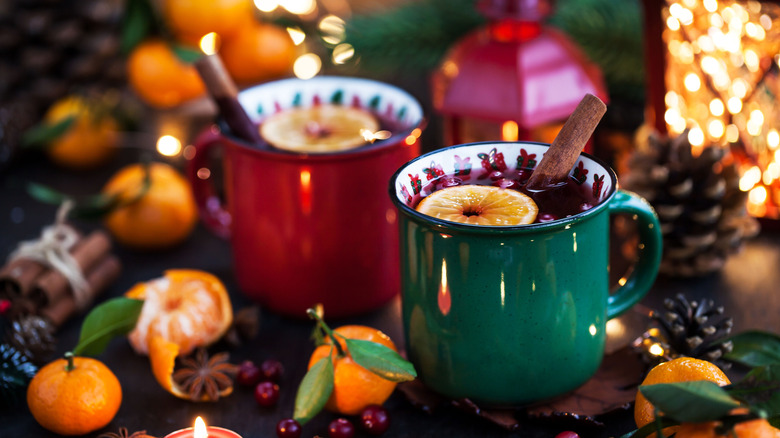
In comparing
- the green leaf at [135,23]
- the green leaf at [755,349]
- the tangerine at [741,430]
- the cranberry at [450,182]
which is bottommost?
the green leaf at [755,349]

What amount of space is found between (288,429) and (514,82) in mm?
486

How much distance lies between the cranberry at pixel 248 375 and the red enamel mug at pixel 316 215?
11cm

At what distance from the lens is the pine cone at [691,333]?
0.72 m

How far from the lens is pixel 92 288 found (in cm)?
92

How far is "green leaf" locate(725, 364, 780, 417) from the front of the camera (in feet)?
1.85

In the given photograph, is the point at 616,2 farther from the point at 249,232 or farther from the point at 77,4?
the point at 77,4

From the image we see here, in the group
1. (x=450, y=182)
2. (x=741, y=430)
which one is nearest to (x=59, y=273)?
(x=450, y=182)

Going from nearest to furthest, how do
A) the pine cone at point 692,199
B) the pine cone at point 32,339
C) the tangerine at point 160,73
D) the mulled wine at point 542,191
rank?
the mulled wine at point 542,191
the pine cone at point 32,339
the pine cone at point 692,199
the tangerine at point 160,73

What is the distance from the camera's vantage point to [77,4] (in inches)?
47.9

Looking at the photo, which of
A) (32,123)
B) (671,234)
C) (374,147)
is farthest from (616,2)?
(32,123)

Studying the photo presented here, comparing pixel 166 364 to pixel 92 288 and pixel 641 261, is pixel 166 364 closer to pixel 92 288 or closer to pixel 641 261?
pixel 92 288

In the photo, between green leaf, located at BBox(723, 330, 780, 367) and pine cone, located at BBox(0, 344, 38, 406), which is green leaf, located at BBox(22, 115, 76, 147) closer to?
pine cone, located at BBox(0, 344, 38, 406)

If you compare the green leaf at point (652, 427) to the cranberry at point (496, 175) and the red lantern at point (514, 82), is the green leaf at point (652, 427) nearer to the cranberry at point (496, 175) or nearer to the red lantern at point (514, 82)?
the cranberry at point (496, 175)

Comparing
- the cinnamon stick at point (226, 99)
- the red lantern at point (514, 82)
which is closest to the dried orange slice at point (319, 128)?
the cinnamon stick at point (226, 99)
